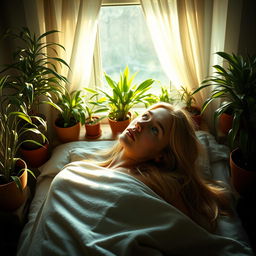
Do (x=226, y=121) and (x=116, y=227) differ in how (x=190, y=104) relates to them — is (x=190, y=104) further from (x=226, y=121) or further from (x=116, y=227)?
(x=116, y=227)

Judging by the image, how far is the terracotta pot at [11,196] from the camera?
1457 millimetres

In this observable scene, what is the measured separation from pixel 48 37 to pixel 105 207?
1.34m

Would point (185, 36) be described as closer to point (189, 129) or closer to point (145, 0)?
point (145, 0)

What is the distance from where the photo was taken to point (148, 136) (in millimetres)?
1419

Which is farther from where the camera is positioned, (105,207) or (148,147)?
(148,147)

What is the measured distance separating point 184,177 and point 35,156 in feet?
3.25

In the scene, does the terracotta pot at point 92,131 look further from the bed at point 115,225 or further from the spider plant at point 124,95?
the bed at point 115,225

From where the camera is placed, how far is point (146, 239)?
109 centimetres

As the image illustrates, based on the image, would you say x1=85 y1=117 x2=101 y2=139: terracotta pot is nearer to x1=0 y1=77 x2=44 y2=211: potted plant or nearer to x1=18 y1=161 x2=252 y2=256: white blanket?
x1=0 y1=77 x2=44 y2=211: potted plant

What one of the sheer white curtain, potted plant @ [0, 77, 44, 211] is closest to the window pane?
the sheer white curtain

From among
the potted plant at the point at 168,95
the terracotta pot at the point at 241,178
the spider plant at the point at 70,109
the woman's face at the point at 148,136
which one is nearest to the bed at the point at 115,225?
the woman's face at the point at 148,136

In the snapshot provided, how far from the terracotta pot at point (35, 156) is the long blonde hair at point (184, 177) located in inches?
28.6

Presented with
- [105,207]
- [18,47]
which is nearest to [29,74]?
[18,47]

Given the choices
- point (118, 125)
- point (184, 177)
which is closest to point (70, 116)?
point (118, 125)
